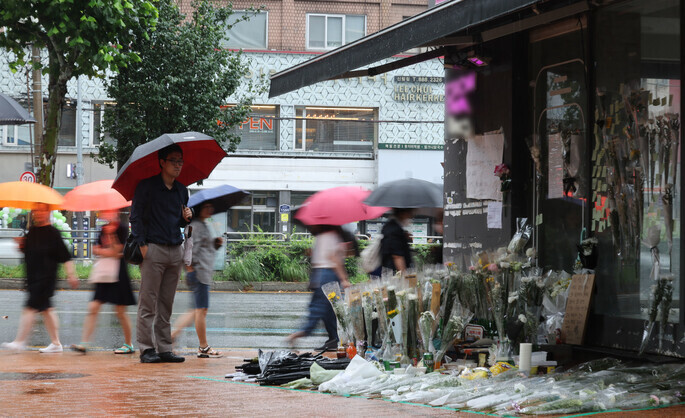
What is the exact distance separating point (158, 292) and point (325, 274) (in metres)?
1.74

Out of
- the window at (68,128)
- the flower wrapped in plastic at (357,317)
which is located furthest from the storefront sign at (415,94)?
the flower wrapped in plastic at (357,317)

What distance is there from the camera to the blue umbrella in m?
9.28

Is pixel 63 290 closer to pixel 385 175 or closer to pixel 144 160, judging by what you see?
pixel 144 160

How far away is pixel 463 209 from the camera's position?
33.4 ft

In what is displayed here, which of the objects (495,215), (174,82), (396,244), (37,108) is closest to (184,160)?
(396,244)

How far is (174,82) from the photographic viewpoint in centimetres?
2397

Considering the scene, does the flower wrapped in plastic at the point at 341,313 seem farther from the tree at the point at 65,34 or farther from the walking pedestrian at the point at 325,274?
the tree at the point at 65,34

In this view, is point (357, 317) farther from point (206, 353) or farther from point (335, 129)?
point (335, 129)

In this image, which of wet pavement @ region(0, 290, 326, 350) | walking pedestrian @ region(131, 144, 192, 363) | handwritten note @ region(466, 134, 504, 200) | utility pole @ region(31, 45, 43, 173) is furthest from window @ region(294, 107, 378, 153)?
walking pedestrian @ region(131, 144, 192, 363)

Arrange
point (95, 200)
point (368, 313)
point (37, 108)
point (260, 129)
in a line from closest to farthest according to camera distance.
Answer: point (368, 313) → point (95, 200) → point (37, 108) → point (260, 129)

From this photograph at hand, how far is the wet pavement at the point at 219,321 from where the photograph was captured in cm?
1108

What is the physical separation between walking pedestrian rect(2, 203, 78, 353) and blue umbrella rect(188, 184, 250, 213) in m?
1.64

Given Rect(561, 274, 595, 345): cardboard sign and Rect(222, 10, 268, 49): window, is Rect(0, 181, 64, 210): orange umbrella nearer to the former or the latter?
Rect(561, 274, 595, 345): cardboard sign

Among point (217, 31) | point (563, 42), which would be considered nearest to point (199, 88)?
point (217, 31)
